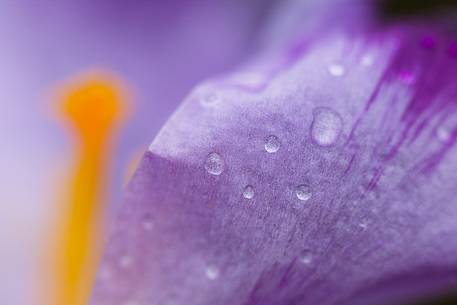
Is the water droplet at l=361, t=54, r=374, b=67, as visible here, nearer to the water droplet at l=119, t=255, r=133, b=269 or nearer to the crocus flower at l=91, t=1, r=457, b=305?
the crocus flower at l=91, t=1, r=457, b=305

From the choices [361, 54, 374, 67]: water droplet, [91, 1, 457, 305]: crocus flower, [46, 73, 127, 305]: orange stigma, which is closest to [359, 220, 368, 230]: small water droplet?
[91, 1, 457, 305]: crocus flower

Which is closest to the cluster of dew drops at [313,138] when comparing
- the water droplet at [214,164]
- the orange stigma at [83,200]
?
the water droplet at [214,164]

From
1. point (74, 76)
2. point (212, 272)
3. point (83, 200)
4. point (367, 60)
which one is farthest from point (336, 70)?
point (74, 76)

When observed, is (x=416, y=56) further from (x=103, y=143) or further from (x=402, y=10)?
(x=103, y=143)

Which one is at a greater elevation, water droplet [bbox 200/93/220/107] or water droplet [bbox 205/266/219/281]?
water droplet [bbox 200/93/220/107]

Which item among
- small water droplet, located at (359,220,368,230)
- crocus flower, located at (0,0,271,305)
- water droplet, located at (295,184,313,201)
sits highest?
crocus flower, located at (0,0,271,305)
